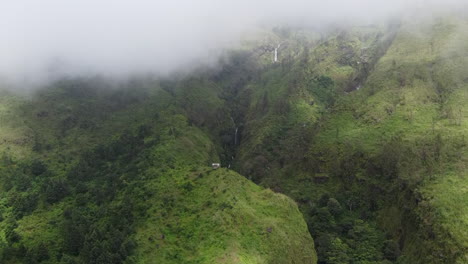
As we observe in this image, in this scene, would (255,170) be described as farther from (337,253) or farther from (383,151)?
(337,253)

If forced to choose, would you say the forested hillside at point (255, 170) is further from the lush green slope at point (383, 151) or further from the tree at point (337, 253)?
the lush green slope at point (383, 151)

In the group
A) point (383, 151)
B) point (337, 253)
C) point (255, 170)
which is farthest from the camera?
point (255, 170)

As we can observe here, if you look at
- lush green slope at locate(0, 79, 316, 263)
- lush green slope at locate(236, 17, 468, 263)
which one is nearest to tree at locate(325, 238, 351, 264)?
lush green slope at locate(236, 17, 468, 263)

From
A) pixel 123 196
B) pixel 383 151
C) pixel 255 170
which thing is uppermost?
pixel 123 196

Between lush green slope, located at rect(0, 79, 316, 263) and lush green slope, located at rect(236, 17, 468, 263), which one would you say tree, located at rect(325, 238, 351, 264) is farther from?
lush green slope, located at rect(0, 79, 316, 263)

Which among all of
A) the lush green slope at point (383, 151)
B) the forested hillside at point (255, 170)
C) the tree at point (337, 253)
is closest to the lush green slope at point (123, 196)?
the forested hillside at point (255, 170)

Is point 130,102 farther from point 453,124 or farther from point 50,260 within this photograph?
point 453,124

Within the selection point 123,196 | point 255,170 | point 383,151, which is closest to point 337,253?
point 383,151

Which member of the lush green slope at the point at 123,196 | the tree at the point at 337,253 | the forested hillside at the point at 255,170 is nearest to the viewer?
the lush green slope at the point at 123,196
